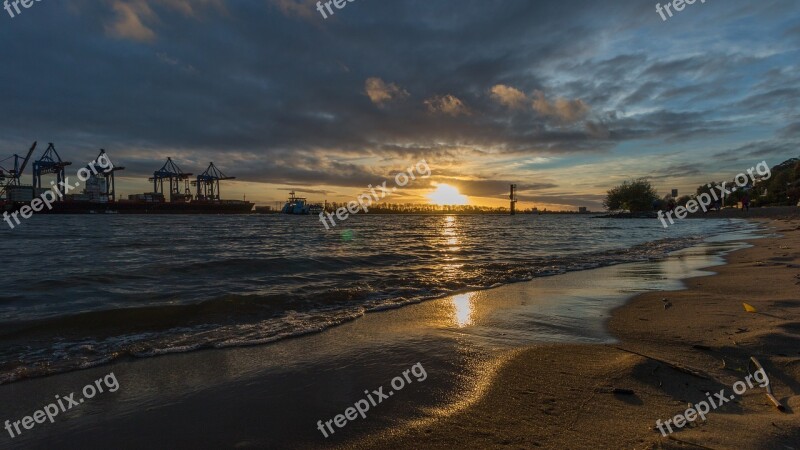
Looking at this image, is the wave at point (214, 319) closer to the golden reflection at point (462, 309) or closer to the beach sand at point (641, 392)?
the golden reflection at point (462, 309)

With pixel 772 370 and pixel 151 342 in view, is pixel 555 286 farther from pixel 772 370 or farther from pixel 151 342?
pixel 151 342

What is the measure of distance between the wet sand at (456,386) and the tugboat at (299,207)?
454 ft

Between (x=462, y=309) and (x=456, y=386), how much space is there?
342 centimetres

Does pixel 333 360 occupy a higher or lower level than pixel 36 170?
lower

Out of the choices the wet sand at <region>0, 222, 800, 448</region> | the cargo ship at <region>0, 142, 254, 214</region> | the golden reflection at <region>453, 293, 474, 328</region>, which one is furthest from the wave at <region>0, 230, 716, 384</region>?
the cargo ship at <region>0, 142, 254, 214</region>

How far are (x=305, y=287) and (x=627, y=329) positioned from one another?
6.50 metres

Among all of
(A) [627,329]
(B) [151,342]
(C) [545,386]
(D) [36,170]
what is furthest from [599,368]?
(D) [36,170]

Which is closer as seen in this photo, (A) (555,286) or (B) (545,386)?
(B) (545,386)

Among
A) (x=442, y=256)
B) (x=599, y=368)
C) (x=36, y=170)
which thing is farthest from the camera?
(x=36, y=170)

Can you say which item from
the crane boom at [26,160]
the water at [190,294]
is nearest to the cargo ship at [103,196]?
the crane boom at [26,160]

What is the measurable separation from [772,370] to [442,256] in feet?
41.1

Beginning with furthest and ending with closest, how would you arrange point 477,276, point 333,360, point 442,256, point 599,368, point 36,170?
point 36,170 < point 442,256 < point 477,276 < point 333,360 < point 599,368

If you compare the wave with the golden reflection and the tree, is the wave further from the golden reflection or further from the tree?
the tree

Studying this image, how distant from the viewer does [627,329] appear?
17.2 feet
